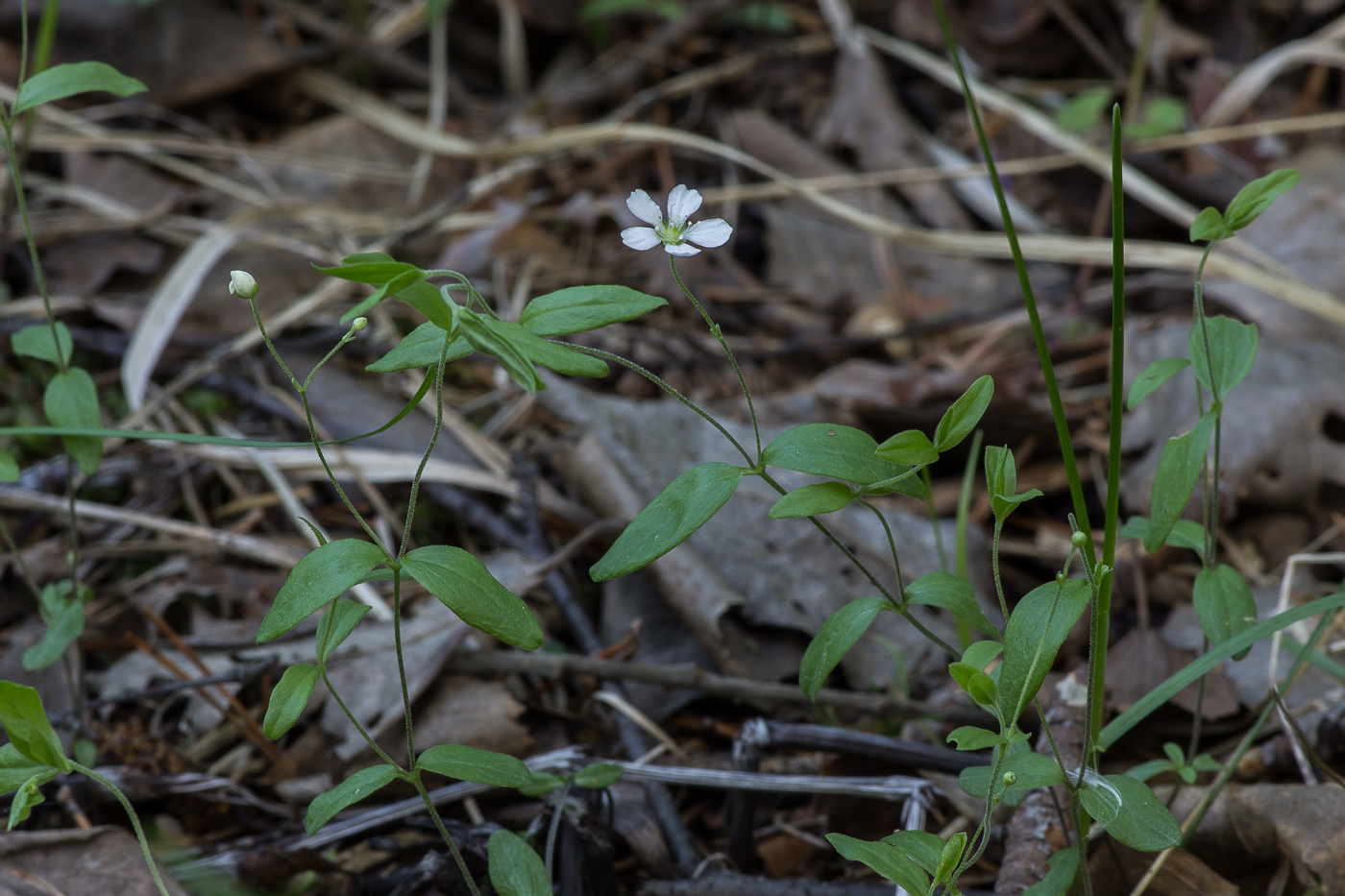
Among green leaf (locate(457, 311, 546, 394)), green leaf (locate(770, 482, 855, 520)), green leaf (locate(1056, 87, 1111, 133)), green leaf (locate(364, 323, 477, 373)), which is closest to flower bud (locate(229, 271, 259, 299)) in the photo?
green leaf (locate(364, 323, 477, 373))

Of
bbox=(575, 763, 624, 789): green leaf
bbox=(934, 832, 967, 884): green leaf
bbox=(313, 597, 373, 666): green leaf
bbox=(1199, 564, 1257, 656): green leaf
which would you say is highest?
bbox=(313, 597, 373, 666): green leaf

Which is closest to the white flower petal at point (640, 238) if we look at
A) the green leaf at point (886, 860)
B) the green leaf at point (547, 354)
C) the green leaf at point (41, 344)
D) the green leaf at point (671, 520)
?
the green leaf at point (547, 354)

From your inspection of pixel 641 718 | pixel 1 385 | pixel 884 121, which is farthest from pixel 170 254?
pixel 884 121

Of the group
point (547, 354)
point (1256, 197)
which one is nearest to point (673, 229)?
point (547, 354)

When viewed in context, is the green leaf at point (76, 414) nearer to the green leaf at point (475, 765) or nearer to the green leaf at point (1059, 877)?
the green leaf at point (475, 765)

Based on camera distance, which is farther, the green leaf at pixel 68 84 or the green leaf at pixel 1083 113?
the green leaf at pixel 1083 113

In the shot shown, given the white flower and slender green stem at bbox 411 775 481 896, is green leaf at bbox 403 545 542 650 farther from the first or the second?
the white flower

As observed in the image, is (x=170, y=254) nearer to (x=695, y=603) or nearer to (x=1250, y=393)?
(x=695, y=603)
